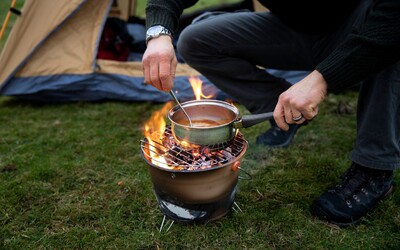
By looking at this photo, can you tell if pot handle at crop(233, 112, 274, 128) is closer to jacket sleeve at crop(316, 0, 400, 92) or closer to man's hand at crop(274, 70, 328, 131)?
man's hand at crop(274, 70, 328, 131)

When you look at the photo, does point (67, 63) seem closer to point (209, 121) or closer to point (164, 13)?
point (164, 13)

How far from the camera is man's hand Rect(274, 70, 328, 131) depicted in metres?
1.50

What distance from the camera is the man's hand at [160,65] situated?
65.7 inches

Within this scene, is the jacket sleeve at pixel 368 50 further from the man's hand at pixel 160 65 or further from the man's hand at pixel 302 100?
the man's hand at pixel 160 65

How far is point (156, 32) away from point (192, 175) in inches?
27.2

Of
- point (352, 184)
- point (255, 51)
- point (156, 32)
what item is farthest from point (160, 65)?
point (352, 184)

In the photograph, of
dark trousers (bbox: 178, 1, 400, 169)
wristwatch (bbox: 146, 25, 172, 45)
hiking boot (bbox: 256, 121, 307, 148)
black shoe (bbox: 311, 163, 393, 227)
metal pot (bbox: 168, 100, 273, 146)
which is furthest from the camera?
hiking boot (bbox: 256, 121, 307, 148)

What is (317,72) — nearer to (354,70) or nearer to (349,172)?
(354,70)

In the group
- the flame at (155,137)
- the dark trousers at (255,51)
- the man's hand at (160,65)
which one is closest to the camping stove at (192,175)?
the flame at (155,137)

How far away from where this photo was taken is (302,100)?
150cm

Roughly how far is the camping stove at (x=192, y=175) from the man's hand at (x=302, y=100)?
31cm

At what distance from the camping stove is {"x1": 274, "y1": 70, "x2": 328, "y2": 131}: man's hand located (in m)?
0.31

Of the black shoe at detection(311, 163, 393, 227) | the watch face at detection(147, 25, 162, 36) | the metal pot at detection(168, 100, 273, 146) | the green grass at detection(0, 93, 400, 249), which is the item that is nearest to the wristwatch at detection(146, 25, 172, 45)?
the watch face at detection(147, 25, 162, 36)

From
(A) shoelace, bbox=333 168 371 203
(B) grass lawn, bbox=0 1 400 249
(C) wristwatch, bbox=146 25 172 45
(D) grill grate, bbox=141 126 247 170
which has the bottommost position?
(B) grass lawn, bbox=0 1 400 249
